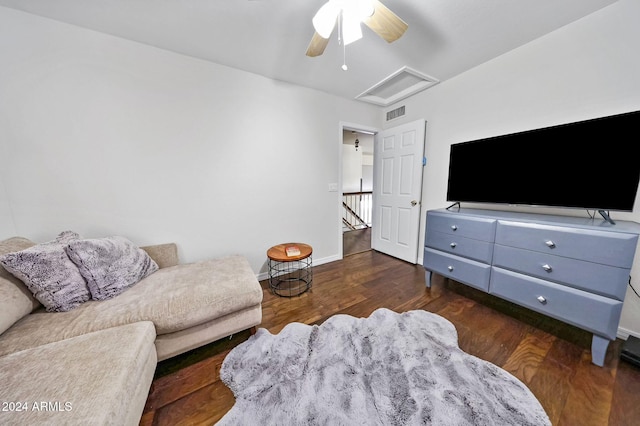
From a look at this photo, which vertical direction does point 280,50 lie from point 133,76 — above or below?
above

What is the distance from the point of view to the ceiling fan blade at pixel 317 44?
143 cm

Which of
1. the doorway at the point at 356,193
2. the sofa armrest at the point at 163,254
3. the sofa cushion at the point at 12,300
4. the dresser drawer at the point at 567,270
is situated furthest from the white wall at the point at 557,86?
the sofa cushion at the point at 12,300

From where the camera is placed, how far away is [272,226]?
8.52ft

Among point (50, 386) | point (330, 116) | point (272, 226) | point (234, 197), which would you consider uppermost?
point (330, 116)

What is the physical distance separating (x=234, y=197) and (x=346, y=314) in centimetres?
171

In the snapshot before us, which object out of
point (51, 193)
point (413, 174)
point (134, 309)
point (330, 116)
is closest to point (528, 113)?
point (413, 174)

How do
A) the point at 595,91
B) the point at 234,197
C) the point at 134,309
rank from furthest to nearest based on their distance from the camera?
the point at 234,197 → the point at 595,91 → the point at 134,309

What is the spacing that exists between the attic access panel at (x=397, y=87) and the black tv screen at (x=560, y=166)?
102 cm

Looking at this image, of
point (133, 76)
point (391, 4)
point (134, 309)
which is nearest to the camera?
point (134, 309)

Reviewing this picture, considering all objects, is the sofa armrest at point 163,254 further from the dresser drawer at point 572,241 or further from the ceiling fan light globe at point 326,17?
the dresser drawer at point 572,241

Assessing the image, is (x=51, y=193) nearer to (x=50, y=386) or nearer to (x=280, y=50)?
(x=50, y=386)

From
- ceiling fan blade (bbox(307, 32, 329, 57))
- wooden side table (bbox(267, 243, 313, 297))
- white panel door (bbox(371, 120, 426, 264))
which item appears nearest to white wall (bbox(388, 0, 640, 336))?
white panel door (bbox(371, 120, 426, 264))

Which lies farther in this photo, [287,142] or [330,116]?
[330,116]

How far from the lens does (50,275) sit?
1.21 metres
